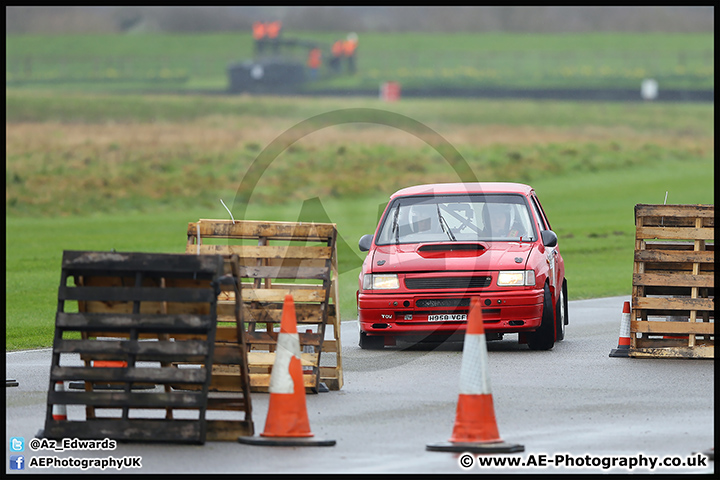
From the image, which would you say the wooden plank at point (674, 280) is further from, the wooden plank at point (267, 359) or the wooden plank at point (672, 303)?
the wooden plank at point (267, 359)

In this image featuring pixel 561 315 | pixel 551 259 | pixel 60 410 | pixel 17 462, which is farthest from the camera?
pixel 561 315

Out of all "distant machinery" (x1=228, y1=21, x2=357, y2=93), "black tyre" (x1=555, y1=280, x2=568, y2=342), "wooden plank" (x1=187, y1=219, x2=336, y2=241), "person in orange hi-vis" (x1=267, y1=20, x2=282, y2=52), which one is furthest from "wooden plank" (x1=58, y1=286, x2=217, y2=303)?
"person in orange hi-vis" (x1=267, y1=20, x2=282, y2=52)

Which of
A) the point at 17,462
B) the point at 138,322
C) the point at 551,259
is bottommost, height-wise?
the point at 17,462

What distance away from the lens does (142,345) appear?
8.36 m

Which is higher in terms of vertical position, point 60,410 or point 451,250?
point 451,250

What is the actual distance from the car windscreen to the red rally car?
0.01 meters

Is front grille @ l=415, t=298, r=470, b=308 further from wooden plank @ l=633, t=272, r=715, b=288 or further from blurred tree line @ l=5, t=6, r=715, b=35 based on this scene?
blurred tree line @ l=5, t=6, r=715, b=35

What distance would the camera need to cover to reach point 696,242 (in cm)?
1286

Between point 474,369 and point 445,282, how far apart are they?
17.4ft

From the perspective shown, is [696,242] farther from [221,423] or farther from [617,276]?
[617,276]

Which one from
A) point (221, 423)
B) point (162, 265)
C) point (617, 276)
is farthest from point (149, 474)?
point (617, 276)

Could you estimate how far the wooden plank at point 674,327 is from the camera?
12633 millimetres

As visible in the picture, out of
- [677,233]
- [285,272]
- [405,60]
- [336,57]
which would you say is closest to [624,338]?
[677,233]

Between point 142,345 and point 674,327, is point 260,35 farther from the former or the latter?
point 142,345
